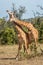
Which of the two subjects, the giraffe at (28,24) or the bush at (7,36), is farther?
the bush at (7,36)

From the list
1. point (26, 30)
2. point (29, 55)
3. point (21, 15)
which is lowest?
point (21, 15)

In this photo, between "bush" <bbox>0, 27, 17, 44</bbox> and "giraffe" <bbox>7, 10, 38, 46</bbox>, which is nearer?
"giraffe" <bbox>7, 10, 38, 46</bbox>

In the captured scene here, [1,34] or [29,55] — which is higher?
[29,55]

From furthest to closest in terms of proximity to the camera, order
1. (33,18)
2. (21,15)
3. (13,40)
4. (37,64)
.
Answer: (21,15)
(33,18)
(13,40)
(37,64)

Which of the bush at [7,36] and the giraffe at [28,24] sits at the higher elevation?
the giraffe at [28,24]

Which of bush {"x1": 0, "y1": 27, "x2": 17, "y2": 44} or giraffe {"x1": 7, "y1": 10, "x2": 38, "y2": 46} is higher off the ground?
giraffe {"x1": 7, "y1": 10, "x2": 38, "y2": 46}

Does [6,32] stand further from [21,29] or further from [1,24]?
[21,29]

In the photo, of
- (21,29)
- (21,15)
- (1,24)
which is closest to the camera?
(21,29)

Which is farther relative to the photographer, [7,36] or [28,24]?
[7,36]

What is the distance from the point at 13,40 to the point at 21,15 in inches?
512

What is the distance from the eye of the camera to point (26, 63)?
10992 mm

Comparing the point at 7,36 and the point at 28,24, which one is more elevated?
the point at 28,24

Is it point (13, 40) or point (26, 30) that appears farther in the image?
point (13, 40)

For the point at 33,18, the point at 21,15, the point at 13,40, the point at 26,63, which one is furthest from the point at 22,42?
the point at 21,15
